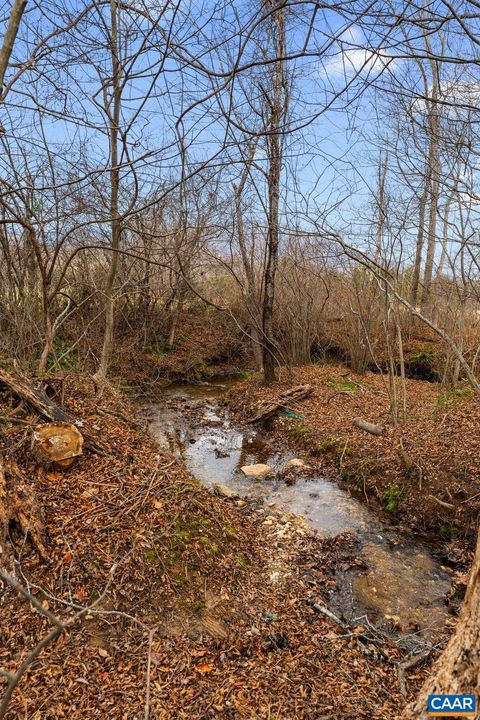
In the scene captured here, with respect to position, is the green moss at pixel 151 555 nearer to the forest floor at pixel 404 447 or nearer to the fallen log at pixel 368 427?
the forest floor at pixel 404 447

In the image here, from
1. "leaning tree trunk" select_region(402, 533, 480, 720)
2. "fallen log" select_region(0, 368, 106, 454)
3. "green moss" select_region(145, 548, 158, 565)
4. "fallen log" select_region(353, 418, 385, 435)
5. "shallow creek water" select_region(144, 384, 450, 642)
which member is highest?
"fallen log" select_region(0, 368, 106, 454)

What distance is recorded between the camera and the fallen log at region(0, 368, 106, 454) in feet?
12.6

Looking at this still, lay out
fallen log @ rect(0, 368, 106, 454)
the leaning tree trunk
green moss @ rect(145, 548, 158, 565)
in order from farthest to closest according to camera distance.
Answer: fallen log @ rect(0, 368, 106, 454), green moss @ rect(145, 548, 158, 565), the leaning tree trunk

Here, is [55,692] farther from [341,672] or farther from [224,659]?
[341,672]

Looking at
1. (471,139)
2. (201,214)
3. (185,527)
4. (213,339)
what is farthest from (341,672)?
(213,339)

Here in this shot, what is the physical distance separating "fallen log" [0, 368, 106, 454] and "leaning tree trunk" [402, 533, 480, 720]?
2.93 meters

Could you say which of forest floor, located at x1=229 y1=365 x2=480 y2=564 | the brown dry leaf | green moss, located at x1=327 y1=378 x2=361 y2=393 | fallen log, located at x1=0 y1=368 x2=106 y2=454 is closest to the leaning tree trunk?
the brown dry leaf

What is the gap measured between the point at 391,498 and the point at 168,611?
113 inches

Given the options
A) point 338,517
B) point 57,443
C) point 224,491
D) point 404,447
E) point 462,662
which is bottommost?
point 338,517

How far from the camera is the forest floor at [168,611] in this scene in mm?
2252

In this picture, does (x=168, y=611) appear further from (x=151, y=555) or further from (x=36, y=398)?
(x=36, y=398)

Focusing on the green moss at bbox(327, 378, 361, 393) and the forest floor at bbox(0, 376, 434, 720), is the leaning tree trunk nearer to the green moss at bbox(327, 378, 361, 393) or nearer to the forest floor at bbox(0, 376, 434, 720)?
the forest floor at bbox(0, 376, 434, 720)

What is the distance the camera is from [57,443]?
3.53 metres

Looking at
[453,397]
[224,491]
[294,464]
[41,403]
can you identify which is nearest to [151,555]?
[41,403]
